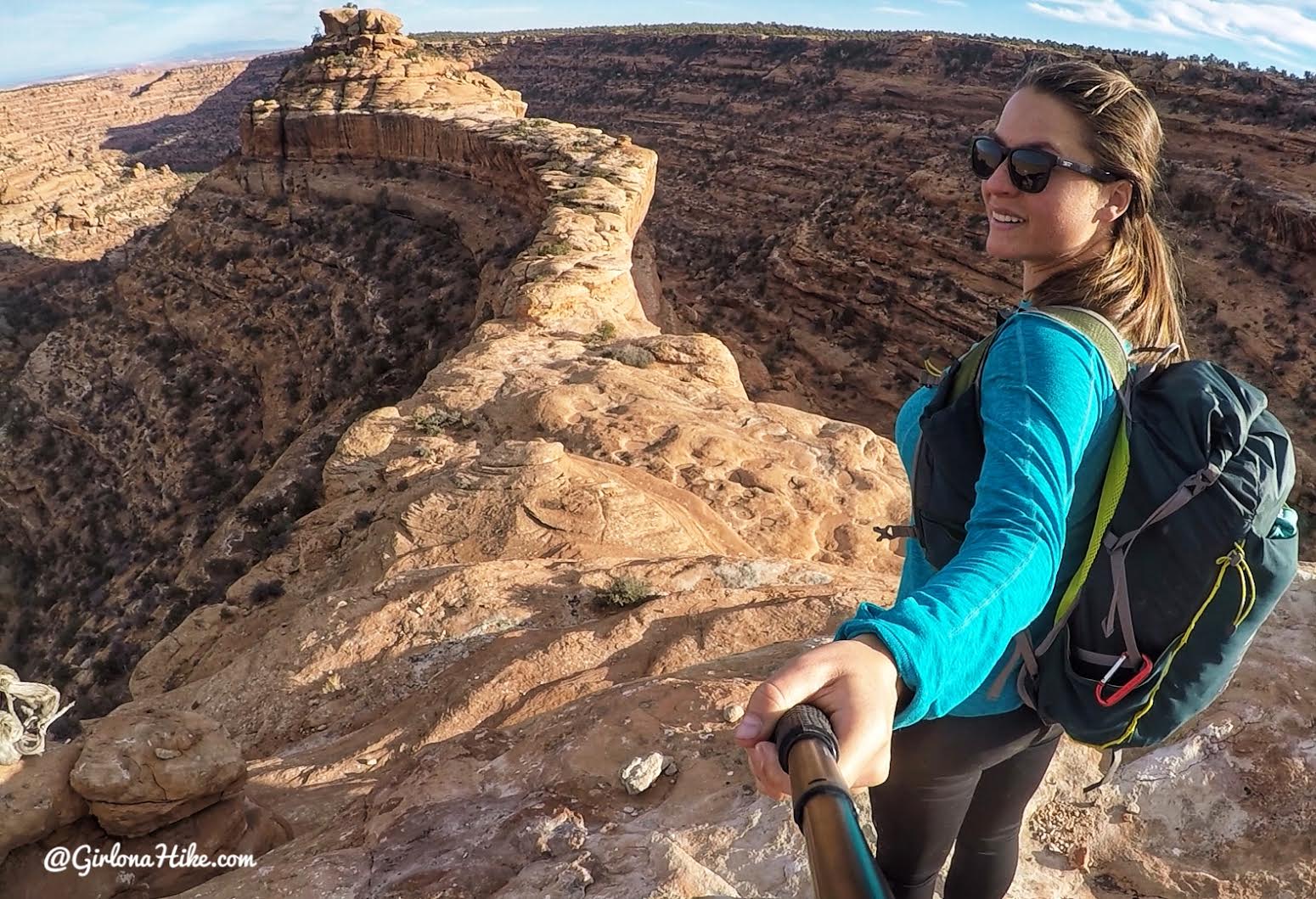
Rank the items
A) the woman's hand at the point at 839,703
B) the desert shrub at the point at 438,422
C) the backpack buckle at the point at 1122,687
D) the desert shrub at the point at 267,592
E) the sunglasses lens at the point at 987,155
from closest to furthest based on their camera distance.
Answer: the woman's hand at the point at 839,703 → the backpack buckle at the point at 1122,687 → the sunglasses lens at the point at 987,155 → the desert shrub at the point at 267,592 → the desert shrub at the point at 438,422

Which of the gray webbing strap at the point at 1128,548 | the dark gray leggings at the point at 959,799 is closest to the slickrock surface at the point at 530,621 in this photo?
the dark gray leggings at the point at 959,799

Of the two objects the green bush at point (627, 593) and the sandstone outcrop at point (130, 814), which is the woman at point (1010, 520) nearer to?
the green bush at point (627, 593)

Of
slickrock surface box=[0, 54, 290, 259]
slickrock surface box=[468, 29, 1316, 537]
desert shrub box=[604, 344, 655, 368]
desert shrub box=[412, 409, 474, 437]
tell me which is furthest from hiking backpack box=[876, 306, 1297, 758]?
slickrock surface box=[0, 54, 290, 259]

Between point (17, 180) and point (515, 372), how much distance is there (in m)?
49.6

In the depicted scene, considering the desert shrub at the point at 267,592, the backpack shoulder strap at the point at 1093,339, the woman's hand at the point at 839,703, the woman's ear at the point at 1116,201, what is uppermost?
the woman's ear at the point at 1116,201

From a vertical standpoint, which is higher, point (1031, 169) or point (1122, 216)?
point (1031, 169)

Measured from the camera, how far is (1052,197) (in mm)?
1767

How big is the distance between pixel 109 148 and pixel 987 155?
10115cm

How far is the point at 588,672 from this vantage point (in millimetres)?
4984

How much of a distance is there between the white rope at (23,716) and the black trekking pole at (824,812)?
14.4ft

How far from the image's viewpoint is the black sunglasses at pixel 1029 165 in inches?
68.5

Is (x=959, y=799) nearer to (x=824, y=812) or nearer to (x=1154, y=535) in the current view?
(x=1154, y=535)

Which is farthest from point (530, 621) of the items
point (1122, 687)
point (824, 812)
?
point (824, 812)

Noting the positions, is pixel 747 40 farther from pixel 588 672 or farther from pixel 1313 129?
pixel 588 672
